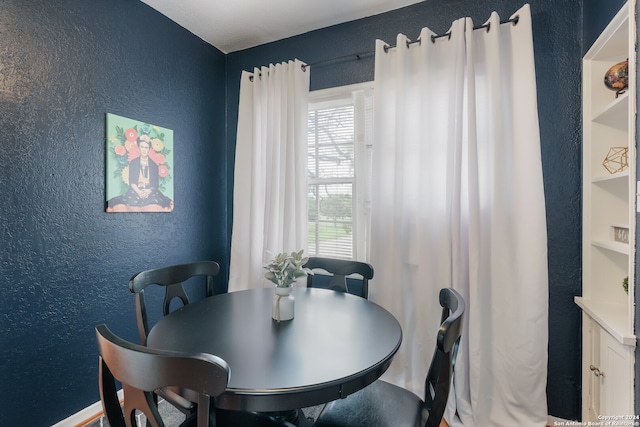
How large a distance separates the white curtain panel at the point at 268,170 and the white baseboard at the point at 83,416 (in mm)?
1198

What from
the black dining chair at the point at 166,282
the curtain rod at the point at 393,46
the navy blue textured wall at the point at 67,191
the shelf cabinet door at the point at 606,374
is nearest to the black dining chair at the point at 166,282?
the black dining chair at the point at 166,282

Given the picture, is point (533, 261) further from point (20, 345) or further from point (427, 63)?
point (20, 345)

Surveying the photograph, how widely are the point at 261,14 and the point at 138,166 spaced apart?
1.50 metres

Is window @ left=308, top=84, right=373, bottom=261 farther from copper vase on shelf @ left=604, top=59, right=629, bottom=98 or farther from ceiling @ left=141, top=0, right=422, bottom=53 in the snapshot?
copper vase on shelf @ left=604, top=59, right=629, bottom=98

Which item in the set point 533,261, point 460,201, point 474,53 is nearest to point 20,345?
point 460,201

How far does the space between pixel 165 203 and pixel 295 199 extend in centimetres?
103

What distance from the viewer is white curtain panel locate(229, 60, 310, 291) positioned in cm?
257

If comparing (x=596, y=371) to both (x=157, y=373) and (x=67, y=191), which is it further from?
(x=67, y=191)

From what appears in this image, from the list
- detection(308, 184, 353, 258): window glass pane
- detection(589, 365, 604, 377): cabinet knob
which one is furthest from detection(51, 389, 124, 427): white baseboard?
detection(589, 365, 604, 377): cabinet knob

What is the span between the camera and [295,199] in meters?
2.57

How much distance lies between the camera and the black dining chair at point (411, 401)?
1.07 m

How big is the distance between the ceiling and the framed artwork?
36.0 inches

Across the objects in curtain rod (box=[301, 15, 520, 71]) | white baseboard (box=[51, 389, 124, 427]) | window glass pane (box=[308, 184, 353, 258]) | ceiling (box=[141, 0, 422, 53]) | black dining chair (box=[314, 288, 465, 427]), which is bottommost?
white baseboard (box=[51, 389, 124, 427])

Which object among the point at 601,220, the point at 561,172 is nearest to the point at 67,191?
the point at 561,172
